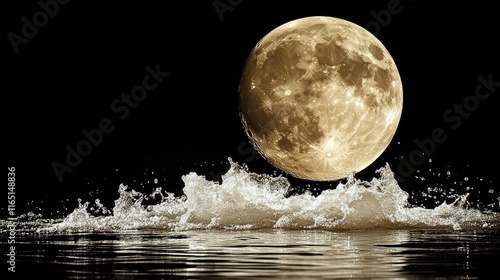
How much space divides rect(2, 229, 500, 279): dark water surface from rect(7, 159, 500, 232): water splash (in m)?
2.39

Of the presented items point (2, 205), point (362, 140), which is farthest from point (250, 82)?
point (2, 205)

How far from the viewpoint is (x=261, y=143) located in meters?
21.6

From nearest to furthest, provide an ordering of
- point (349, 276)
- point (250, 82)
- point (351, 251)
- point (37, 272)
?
point (349, 276) → point (37, 272) → point (351, 251) → point (250, 82)

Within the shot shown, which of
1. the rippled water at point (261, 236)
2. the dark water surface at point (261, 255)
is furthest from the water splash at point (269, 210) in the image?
the dark water surface at point (261, 255)

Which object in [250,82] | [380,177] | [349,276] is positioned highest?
[250,82]

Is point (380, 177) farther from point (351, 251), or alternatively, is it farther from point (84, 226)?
point (351, 251)

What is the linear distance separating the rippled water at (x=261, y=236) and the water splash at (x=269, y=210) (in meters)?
0.03

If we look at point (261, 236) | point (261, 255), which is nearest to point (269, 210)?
point (261, 236)

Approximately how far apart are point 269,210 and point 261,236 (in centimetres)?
499

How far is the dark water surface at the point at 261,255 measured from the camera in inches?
414

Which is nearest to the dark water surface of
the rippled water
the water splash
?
the rippled water

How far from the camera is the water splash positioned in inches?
839

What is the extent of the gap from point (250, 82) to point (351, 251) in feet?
28.6

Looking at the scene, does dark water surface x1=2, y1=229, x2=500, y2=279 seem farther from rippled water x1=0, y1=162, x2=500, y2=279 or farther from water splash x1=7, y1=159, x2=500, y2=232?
water splash x1=7, y1=159, x2=500, y2=232
